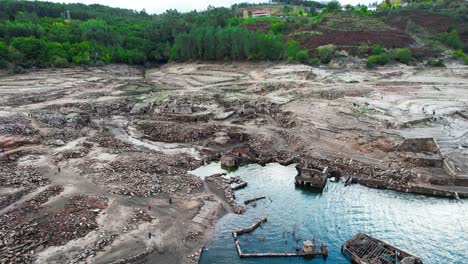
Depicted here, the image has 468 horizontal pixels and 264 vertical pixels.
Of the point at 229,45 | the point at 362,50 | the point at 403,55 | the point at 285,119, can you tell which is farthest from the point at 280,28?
the point at 285,119

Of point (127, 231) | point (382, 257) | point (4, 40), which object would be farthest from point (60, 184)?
point (4, 40)

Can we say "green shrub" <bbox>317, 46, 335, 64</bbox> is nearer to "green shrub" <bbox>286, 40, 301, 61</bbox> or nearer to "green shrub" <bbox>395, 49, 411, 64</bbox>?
"green shrub" <bbox>286, 40, 301, 61</bbox>

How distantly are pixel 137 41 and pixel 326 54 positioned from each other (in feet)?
217

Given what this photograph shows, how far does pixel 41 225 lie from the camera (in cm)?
2805

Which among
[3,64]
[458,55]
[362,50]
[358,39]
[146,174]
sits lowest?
[146,174]

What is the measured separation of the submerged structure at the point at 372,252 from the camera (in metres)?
25.3

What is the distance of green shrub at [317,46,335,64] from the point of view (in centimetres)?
10219

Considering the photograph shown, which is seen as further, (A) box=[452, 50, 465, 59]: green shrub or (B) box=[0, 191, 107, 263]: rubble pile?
(A) box=[452, 50, 465, 59]: green shrub

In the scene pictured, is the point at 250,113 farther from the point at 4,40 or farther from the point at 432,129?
the point at 4,40

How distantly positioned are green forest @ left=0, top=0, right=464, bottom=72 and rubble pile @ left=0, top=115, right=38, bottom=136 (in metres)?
46.5

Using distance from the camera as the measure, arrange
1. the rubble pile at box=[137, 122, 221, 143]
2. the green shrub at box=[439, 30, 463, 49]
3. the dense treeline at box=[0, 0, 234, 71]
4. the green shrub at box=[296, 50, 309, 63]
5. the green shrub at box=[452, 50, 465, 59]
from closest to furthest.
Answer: the rubble pile at box=[137, 122, 221, 143] → the dense treeline at box=[0, 0, 234, 71] → the green shrub at box=[452, 50, 465, 59] → the green shrub at box=[296, 50, 309, 63] → the green shrub at box=[439, 30, 463, 49]

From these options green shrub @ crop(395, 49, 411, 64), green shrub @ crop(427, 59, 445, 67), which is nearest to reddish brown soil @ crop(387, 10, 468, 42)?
green shrub @ crop(427, 59, 445, 67)

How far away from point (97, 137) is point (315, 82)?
166ft

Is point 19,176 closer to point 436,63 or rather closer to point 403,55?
point 403,55
